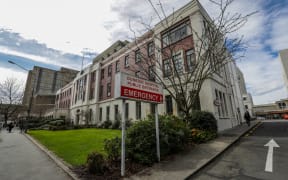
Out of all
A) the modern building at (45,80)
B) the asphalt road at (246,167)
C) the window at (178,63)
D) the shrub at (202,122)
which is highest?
the modern building at (45,80)

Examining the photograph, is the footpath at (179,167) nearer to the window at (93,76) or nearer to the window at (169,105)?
the window at (169,105)

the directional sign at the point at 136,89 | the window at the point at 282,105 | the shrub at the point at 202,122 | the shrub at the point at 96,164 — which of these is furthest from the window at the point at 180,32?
the window at the point at 282,105

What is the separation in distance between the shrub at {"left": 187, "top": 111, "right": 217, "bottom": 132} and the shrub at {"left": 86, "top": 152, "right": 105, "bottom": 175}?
7255 millimetres

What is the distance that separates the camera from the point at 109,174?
4.34 m

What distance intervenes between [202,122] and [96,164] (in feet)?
25.9

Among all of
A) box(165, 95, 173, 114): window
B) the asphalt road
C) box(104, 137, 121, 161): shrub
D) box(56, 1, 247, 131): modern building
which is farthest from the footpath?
box(165, 95, 173, 114): window

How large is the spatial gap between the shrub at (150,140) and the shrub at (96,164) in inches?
49.0

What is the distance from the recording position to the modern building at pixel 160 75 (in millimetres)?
13508

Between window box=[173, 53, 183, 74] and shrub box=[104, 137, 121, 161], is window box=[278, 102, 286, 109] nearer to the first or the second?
window box=[173, 53, 183, 74]

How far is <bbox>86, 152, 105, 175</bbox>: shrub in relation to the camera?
172 inches

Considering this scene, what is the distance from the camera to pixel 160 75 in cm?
1582

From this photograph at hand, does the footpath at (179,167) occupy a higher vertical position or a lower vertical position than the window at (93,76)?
lower

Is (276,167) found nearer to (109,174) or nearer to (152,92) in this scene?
(152,92)

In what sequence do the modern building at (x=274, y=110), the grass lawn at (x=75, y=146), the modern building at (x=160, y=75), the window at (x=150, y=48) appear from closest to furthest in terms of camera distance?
the grass lawn at (x=75, y=146) → the modern building at (x=160, y=75) → the window at (x=150, y=48) → the modern building at (x=274, y=110)
